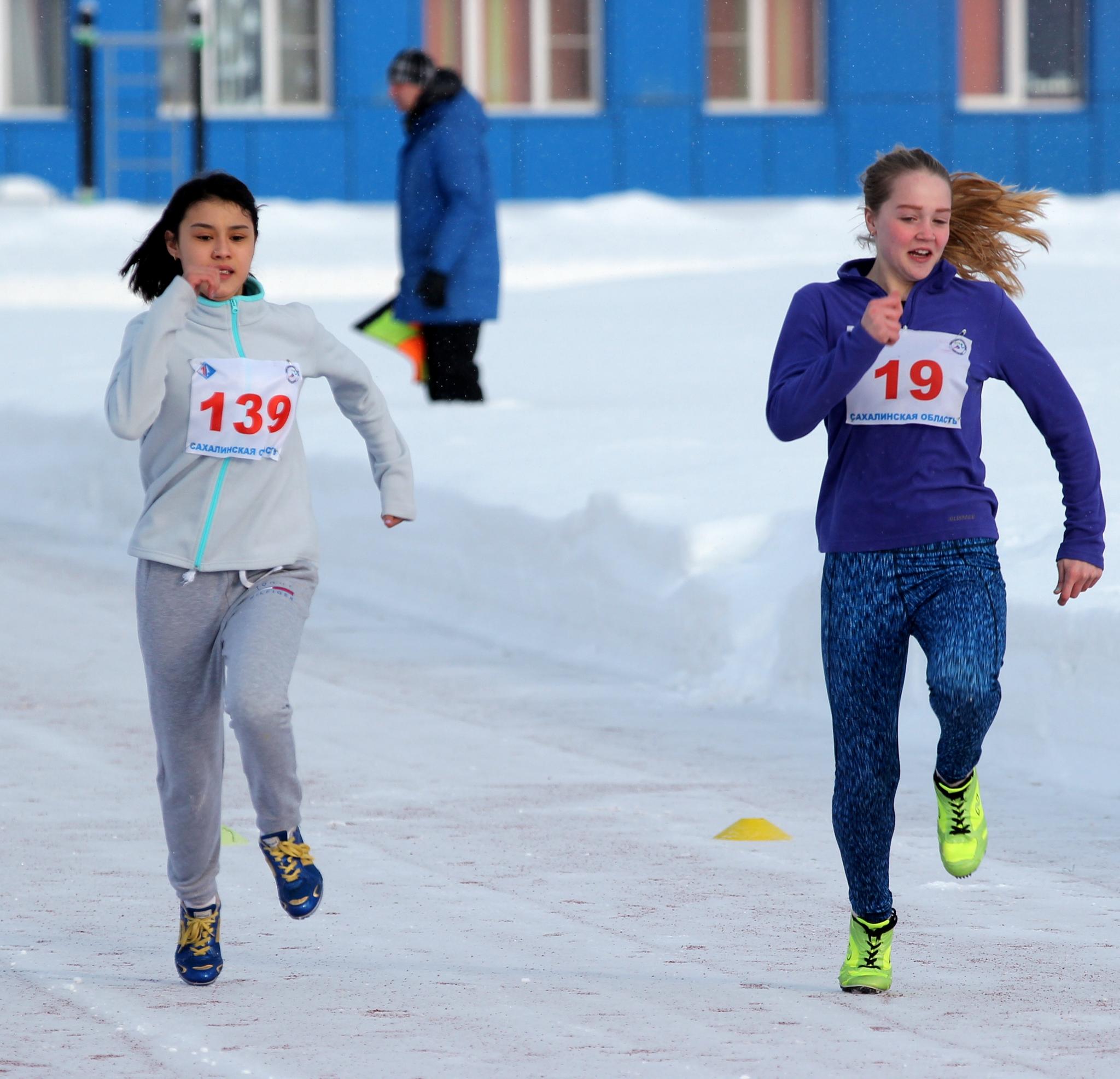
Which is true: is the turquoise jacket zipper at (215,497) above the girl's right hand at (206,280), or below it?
below

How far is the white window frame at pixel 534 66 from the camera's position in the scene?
2872 cm

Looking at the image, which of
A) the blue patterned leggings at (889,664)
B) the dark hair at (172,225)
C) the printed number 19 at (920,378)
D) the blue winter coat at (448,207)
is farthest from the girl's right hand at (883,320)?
the blue winter coat at (448,207)

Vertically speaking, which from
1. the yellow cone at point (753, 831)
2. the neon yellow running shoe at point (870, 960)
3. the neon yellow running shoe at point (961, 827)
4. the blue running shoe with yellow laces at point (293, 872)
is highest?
the neon yellow running shoe at point (961, 827)

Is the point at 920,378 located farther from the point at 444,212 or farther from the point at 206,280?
the point at 444,212

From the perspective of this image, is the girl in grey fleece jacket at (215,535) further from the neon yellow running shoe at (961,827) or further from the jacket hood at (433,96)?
the jacket hood at (433,96)

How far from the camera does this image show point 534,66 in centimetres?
2892

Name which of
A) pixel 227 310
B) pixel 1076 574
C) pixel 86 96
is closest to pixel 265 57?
pixel 86 96

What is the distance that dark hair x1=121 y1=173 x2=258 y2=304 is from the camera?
15.7 feet

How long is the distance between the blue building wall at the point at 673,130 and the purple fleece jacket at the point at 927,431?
2405 centimetres

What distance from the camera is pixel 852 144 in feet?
94.6

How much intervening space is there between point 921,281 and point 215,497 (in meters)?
1.43

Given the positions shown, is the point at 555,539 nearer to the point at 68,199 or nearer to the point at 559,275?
the point at 559,275

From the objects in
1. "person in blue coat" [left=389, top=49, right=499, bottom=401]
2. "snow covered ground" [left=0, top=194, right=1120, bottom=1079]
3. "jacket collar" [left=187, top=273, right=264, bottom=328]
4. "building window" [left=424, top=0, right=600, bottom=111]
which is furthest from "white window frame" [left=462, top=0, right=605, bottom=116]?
"jacket collar" [left=187, top=273, right=264, bottom=328]

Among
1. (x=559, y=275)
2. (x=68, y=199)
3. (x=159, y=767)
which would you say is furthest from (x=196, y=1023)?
(x=68, y=199)
